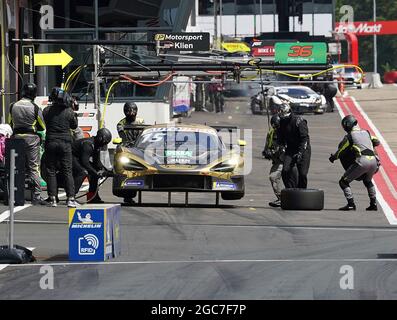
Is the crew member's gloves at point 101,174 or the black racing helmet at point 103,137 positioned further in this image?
the crew member's gloves at point 101,174

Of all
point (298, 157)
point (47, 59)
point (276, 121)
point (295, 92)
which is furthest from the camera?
point (295, 92)

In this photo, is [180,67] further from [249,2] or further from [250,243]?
[249,2]

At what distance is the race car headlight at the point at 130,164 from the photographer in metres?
19.0

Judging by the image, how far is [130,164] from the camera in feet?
62.5

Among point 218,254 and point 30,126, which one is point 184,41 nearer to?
point 30,126

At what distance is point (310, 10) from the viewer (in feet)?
329

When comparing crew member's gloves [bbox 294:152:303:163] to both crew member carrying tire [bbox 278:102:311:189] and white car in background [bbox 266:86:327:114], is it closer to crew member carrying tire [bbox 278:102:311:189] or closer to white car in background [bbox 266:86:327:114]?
crew member carrying tire [bbox 278:102:311:189]

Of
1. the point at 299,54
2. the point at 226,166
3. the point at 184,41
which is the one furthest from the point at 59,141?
the point at 299,54

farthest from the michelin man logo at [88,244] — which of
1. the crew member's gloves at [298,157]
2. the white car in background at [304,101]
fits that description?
the white car in background at [304,101]

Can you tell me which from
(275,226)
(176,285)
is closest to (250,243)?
(275,226)

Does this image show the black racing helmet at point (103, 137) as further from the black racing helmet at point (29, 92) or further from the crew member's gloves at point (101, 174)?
the black racing helmet at point (29, 92)

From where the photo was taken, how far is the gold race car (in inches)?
739

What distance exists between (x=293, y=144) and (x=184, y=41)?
4.09 metres

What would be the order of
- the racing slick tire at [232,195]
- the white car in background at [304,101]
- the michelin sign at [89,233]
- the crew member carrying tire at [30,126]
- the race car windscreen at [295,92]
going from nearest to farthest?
the michelin sign at [89,233] < the crew member carrying tire at [30,126] < the racing slick tire at [232,195] < the race car windscreen at [295,92] < the white car in background at [304,101]
